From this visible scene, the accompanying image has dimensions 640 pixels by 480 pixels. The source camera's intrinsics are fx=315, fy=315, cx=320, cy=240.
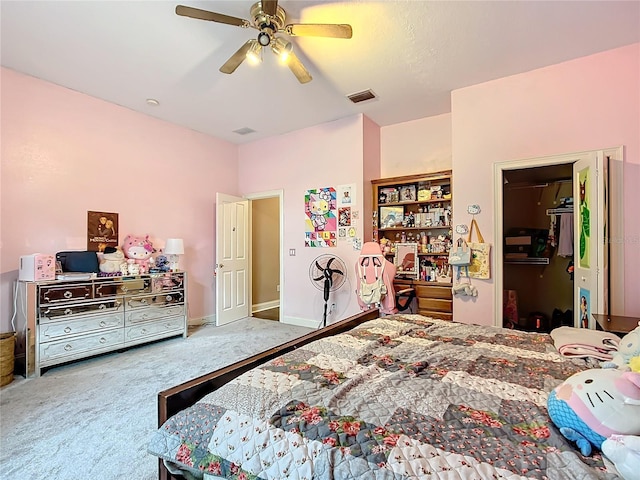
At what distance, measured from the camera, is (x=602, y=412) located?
89 cm

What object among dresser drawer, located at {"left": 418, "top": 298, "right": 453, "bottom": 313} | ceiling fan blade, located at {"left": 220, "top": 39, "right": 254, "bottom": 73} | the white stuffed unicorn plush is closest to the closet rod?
dresser drawer, located at {"left": 418, "top": 298, "right": 453, "bottom": 313}

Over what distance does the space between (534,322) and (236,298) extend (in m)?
4.33

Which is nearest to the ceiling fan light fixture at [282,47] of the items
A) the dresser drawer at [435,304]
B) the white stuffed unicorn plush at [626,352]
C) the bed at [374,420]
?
the bed at [374,420]

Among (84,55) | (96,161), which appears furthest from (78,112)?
(84,55)

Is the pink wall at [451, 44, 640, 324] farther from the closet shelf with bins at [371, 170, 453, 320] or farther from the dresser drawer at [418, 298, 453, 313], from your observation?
the closet shelf with bins at [371, 170, 453, 320]

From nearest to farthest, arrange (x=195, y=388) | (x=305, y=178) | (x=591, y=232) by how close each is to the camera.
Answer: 1. (x=195, y=388)
2. (x=591, y=232)
3. (x=305, y=178)

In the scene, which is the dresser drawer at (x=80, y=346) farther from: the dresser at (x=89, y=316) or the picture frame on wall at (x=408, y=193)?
the picture frame on wall at (x=408, y=193)

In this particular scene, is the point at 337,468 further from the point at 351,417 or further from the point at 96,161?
the point at 96,161

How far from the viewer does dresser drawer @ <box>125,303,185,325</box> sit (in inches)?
143

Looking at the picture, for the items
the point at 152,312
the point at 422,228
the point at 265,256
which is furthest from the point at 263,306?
the point at 422,228

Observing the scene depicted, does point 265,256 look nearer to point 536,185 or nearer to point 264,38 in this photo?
point 264,38

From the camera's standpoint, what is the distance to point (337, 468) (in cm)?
83

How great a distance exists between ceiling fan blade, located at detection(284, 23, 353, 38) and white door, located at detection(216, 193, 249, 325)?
3.09 m

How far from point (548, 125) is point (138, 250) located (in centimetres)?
479
